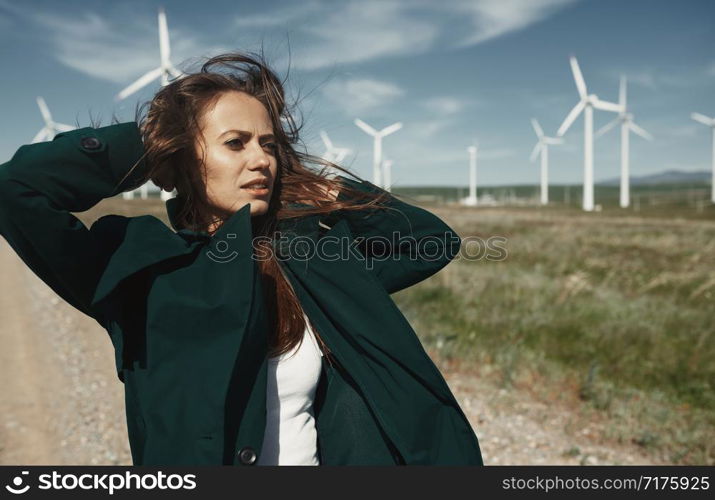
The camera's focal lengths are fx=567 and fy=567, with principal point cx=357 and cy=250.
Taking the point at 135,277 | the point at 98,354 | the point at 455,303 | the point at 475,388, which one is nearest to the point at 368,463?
the point at 135,277

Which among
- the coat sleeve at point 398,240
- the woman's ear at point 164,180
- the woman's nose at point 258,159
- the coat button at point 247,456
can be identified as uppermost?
the woman's nose at point 258,159

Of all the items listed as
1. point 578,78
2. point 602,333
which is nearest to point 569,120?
point 578,78

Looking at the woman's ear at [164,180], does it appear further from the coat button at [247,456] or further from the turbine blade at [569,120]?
the turbine blade at [569,120]

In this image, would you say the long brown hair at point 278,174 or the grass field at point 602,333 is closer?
the long brown hair at point 278,174

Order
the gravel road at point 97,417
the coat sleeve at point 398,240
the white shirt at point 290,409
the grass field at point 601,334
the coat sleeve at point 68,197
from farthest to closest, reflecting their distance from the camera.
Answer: the grass field at point 601,334
the gravel road at point 97,417
the coat sleeve at point 398,240
the white shirt at point 290,409
the coat sleeve at point 68,197

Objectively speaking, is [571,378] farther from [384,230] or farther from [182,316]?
[182,316]

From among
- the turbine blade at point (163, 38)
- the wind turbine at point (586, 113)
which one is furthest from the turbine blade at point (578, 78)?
the turbine blade at point (163, 38)

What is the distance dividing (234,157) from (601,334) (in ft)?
27.6

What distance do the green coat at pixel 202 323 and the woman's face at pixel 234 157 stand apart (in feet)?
0.77

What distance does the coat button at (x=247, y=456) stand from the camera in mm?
1914

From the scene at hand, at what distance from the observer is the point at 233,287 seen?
6.48ft

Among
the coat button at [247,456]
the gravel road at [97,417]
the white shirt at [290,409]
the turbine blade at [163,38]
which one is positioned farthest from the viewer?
the turbine blade at [163,38]

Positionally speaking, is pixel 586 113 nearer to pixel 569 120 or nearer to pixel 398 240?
pixel 569 120

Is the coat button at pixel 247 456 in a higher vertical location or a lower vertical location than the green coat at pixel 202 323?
lower
